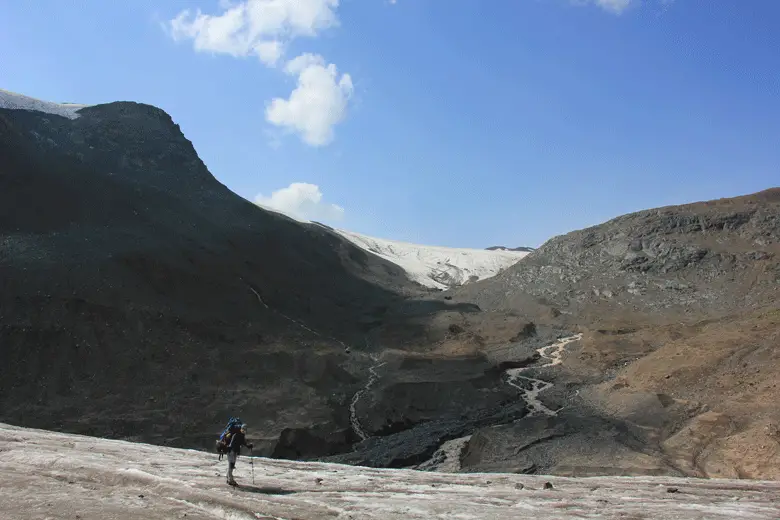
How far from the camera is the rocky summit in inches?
1138

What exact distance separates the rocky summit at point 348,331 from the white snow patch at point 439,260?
3601 centimetres

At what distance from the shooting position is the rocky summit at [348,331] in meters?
28.9

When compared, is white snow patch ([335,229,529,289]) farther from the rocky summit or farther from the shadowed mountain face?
the shadowed mountain face

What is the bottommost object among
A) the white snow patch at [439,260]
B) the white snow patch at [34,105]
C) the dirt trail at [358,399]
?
the dirt trail at [358,399]

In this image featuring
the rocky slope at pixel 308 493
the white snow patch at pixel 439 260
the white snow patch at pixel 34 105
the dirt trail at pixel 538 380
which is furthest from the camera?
the white snow patch at pixel 439 260

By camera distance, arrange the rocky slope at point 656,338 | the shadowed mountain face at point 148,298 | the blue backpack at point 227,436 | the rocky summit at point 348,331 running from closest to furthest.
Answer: the blue backpack at point 227,436, the rocky slope at point 656,338, the rocky summit at point 348,331, the shadowed mountain face at point 148,298

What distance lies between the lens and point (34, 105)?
69.0 metres

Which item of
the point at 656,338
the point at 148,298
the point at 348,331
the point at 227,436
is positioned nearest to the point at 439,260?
the point at 348,331

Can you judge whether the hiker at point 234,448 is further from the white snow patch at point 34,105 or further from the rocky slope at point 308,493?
the white snow patch at point 34,105

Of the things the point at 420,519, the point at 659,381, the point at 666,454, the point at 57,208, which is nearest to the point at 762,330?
the point at 659,381

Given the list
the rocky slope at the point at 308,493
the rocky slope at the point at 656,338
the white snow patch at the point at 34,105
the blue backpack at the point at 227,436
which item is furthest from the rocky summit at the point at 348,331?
the blue backpack at the point at 227,436

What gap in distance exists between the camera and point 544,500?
9.74 m

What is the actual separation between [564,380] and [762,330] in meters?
13.2

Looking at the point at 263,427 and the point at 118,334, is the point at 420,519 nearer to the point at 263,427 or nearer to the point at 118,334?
the point at 263,427
